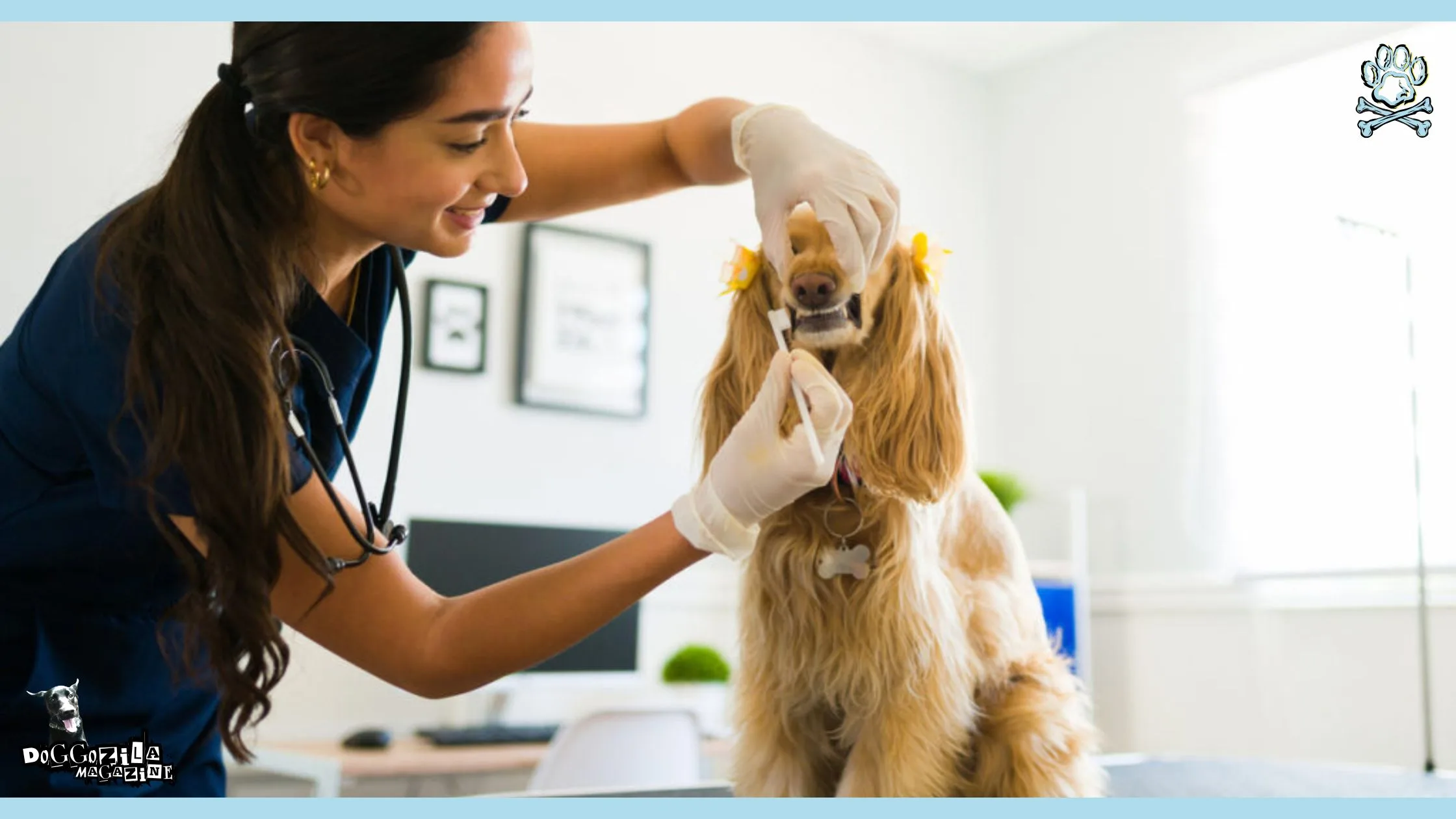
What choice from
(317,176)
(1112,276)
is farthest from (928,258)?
(1112,276)

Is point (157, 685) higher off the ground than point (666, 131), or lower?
lower

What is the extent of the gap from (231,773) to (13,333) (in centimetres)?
245

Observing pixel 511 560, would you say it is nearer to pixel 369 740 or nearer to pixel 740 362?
pixel 369 740

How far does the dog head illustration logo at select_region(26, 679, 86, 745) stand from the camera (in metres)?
1.13

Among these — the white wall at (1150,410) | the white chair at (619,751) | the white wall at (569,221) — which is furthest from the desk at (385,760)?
the white wall at (1150,410)

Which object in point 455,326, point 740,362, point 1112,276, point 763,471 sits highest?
point 1112,276

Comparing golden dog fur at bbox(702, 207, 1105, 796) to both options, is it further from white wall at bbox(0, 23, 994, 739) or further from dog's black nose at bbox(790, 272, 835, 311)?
white wall at bbox(0, 23, 994, 739)

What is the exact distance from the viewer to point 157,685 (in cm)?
120

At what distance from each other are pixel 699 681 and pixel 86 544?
281 cm

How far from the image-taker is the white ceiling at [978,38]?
484cm

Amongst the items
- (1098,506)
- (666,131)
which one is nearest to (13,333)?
(666,131)

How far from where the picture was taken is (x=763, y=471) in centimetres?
112

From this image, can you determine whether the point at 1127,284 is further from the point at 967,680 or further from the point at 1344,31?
the point at 967,680

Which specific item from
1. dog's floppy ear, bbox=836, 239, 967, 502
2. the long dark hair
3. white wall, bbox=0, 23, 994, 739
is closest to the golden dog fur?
dog's floppy ear, bbox=836, 239, 967, 502
